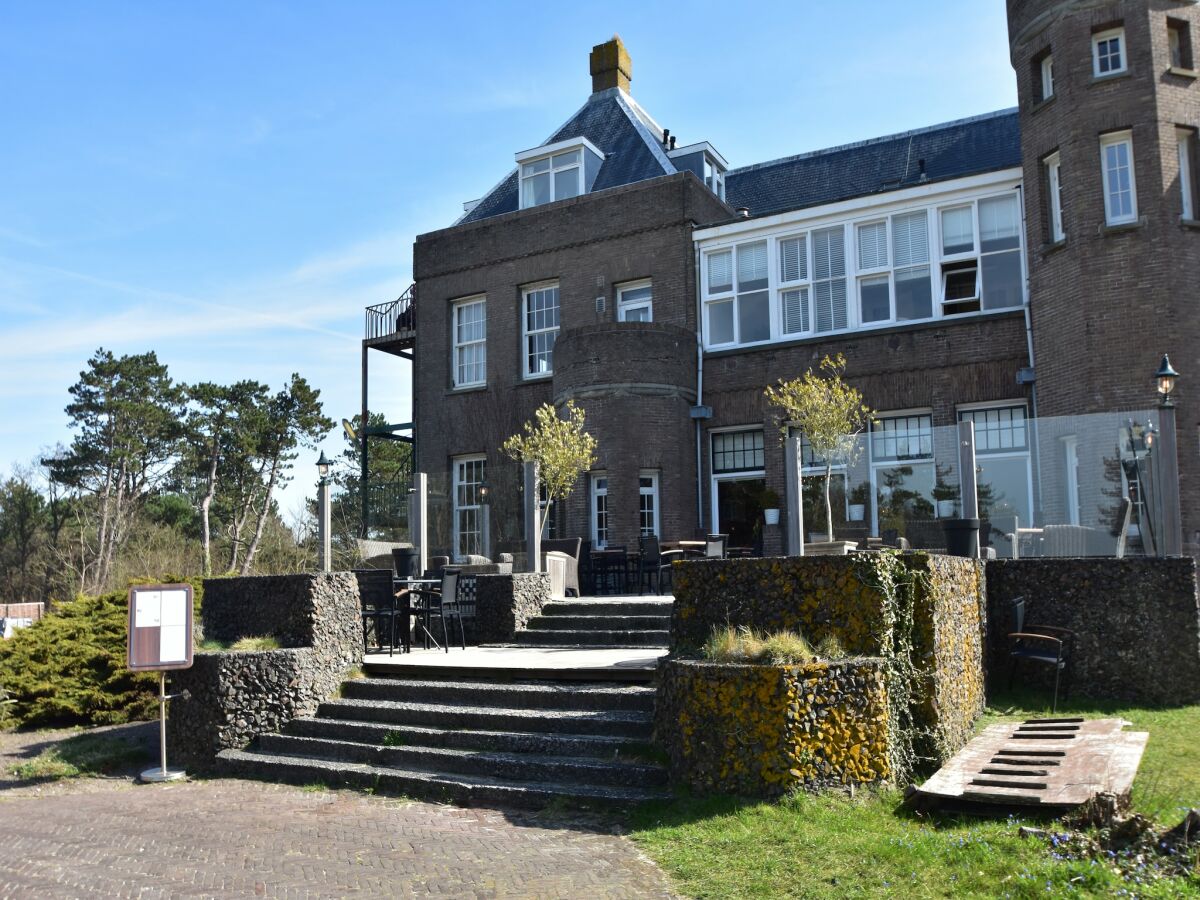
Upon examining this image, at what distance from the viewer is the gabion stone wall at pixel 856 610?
7.20m

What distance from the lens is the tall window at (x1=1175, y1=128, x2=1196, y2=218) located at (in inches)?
642

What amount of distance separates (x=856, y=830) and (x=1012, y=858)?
3.04 feet

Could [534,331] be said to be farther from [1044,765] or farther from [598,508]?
[1044,765]

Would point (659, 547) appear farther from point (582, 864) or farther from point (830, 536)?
point (582, 864)

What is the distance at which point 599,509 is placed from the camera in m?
20.6

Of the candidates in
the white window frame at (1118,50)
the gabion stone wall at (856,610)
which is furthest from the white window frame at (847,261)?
the gabion stone wall at (856,610)

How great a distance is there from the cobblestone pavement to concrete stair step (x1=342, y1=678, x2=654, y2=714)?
1.57m

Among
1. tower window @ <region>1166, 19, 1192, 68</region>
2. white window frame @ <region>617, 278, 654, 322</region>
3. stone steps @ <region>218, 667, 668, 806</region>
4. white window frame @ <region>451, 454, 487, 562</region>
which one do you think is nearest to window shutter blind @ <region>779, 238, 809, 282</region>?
white window frame @ <region>617, 278, 654, 322</region>

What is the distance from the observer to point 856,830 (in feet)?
19.6

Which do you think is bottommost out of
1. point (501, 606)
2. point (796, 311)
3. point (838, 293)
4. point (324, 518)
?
point (501, 606)

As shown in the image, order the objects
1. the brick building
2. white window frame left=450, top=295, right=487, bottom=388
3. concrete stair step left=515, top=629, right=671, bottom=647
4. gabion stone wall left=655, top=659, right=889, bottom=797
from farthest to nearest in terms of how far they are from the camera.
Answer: white window frame left=450, top=295, right=487, bottom=388, the brick building, concrete stair step left=515, top=629, right=671, bottom=647, gabion stone wall left=655, top=659, right=889, bottom=797

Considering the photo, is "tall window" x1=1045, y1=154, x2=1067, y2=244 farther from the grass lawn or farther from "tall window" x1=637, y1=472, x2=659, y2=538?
the grass lawn

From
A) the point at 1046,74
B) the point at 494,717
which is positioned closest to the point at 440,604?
the point at 494,717

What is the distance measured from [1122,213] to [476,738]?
45.2 feet
